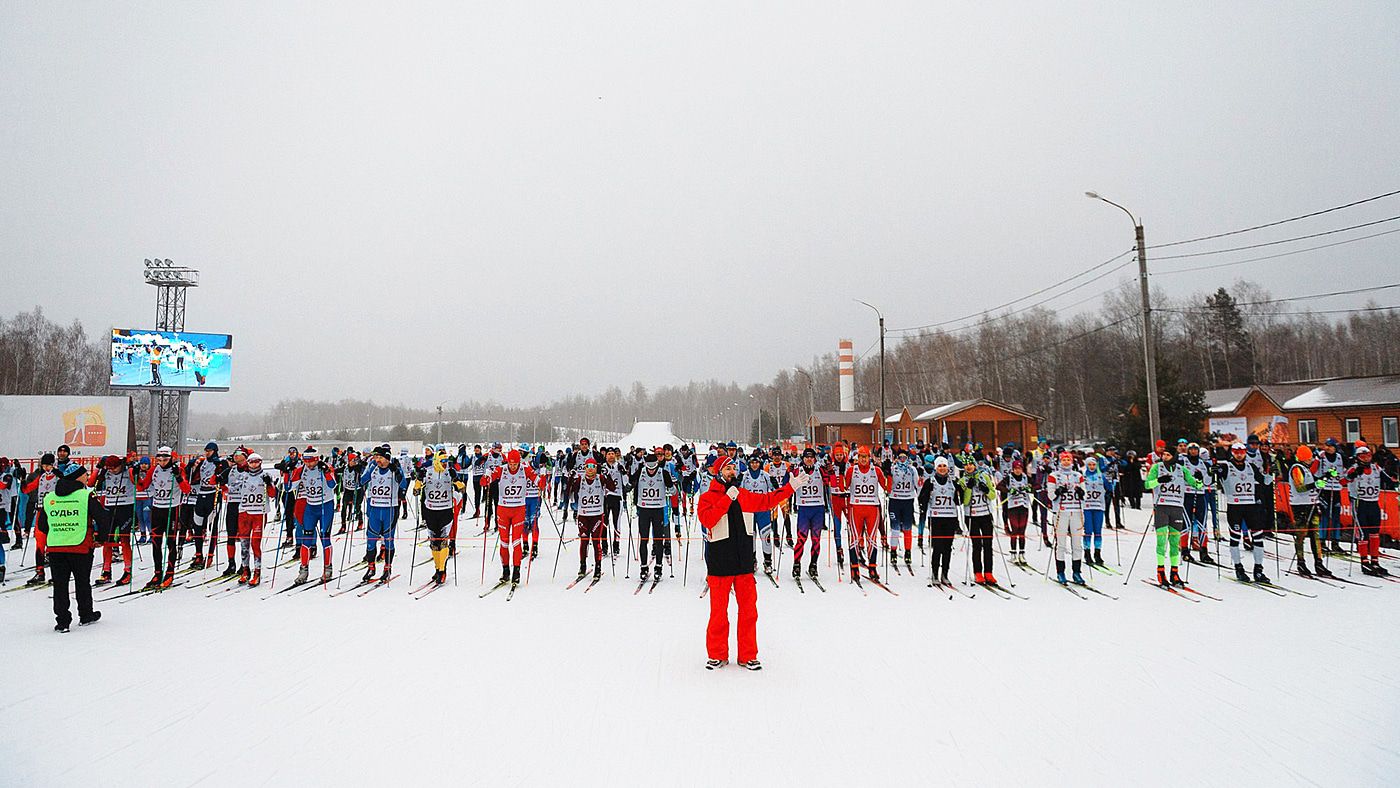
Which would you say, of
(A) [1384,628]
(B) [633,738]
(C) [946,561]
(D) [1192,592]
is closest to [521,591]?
(B) [633,738]

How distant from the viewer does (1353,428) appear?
28.8m

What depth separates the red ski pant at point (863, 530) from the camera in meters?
10.1

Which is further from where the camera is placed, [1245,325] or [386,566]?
[1245,325]

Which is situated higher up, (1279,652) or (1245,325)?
(1245,325)

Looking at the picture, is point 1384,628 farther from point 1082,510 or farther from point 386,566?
point 386,566

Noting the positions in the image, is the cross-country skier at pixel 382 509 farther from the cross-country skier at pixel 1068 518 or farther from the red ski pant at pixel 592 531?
the cross-country skier at pixel 1068 518

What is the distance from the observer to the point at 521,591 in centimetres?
961

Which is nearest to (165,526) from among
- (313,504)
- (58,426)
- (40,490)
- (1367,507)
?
(313,504)

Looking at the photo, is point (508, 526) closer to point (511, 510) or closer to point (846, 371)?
point (511, 510)

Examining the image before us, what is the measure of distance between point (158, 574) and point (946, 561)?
39.3ft

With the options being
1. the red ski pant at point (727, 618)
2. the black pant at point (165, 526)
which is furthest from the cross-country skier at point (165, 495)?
the red ski pant at point (727, 618)

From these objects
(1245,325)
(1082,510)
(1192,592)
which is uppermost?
(1245,325)

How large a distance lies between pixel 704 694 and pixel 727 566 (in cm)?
115

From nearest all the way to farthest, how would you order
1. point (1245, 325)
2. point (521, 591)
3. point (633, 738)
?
point (633, 738)
point (521, 591)
point (1245, 325)
